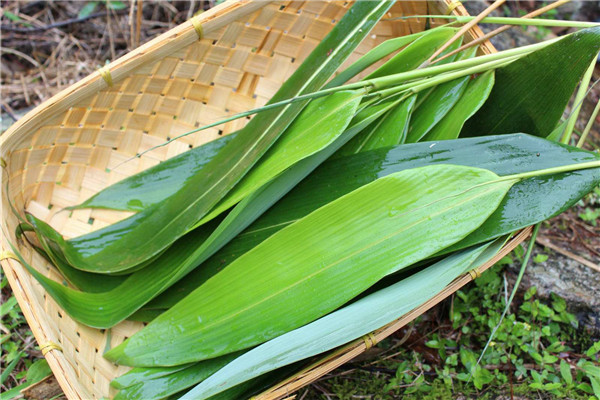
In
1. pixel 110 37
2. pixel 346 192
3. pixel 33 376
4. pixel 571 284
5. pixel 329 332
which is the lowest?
pixel 33 376

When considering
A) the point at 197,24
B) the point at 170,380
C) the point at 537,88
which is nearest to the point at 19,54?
the point at 197,24

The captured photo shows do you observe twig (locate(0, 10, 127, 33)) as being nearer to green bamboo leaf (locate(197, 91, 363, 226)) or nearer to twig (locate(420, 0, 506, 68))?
green bamboo leaf (locate(197, 91, 363, 226))

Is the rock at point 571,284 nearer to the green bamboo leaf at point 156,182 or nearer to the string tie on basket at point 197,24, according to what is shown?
the green bamboo leaf at point 156,182

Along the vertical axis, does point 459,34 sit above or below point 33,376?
above

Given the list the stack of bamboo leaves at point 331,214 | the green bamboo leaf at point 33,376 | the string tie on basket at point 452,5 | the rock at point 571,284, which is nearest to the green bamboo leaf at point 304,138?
the stack of bamboo leaves at point 331,214

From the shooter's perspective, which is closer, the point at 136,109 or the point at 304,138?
the point at 304,138

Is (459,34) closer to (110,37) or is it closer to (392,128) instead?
(392,128)

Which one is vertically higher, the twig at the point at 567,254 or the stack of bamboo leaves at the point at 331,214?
the stack of bamboo leaves at the point at 331,214

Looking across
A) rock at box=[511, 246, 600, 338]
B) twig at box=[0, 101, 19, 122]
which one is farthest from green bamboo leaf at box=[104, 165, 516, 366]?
twig at box=[0, 101, 19, 122]
